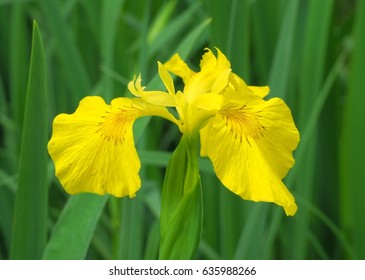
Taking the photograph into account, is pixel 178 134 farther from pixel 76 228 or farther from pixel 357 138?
pixel 76 228

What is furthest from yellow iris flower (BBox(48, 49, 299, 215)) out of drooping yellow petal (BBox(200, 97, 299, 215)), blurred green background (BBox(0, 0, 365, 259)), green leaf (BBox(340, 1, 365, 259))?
green leaf (BBox(340, 1, 365, 259))

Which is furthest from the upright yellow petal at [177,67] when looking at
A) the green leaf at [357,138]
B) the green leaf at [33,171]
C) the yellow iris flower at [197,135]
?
the green leaf at [357,138]

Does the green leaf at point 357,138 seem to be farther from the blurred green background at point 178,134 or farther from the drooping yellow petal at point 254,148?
the drooping yellow petal at point 254,148

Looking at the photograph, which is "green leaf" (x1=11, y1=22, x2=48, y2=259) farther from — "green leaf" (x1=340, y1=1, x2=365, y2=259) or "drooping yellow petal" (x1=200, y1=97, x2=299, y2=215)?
"green leaf" (x1=340, y1=1, x2=365, y2=259)

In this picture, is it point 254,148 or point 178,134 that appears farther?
point 178,134

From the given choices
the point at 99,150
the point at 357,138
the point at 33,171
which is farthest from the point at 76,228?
the point at 357,138
